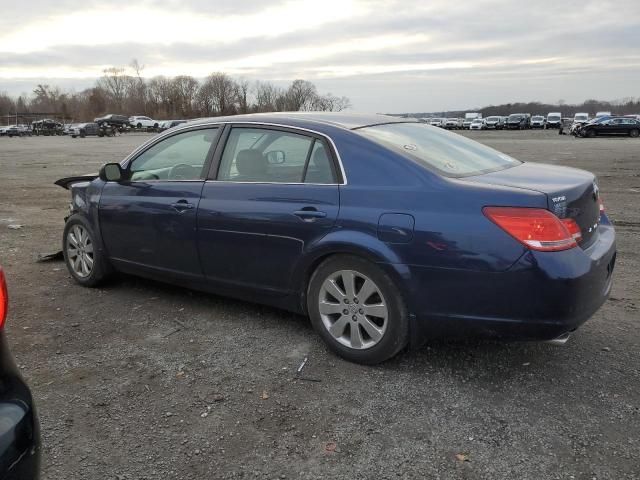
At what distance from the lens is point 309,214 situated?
3736 mm

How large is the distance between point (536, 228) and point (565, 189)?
394mm

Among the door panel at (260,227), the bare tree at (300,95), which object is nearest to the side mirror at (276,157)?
the door panel at (260,227)

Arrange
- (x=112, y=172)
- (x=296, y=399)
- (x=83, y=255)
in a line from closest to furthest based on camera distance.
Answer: (x=296, y=399) < (x=112, y=172) < (x=83, y=255)

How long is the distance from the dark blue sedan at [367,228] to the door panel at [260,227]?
1 centimetres

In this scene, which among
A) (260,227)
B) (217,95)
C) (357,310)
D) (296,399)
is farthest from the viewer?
(217,95)

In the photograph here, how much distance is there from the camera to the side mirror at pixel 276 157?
4.07 m

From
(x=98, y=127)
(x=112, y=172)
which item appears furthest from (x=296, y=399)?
(x=98, y=127)

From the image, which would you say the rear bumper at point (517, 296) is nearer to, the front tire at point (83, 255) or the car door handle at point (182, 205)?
the car door handle at point (182, 205)

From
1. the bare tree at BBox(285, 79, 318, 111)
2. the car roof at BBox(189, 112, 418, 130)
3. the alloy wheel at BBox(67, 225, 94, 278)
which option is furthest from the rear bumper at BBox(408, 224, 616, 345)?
the bare tree at BBox(285, 79, 318, 111)

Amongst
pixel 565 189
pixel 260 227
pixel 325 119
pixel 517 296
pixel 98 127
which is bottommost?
pixel 517 296

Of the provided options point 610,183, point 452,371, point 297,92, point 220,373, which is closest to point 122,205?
point 220,373

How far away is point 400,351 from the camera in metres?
3.76

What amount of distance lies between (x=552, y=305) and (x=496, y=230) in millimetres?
504

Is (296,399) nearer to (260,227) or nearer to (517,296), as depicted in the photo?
(260,227)
